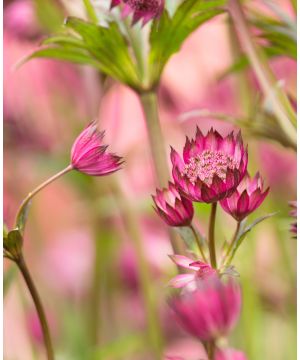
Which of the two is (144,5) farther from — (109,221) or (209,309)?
(109,221)

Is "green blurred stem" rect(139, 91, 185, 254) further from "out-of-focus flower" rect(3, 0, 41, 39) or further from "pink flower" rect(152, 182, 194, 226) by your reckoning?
"out-of-focus flower" rect(3, 0, 41, 39)

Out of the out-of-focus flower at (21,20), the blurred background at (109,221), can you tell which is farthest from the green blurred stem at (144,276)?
the out-of-focus flower at (21,20)

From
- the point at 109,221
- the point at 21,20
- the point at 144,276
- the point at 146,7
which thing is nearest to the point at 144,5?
the point at 146,7

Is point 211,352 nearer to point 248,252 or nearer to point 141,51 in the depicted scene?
point 141,51

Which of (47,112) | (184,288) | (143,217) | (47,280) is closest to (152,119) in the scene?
(184,288)

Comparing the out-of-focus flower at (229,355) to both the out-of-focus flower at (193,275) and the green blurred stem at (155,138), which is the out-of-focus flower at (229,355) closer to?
the out-of-focus flower at (193,275)

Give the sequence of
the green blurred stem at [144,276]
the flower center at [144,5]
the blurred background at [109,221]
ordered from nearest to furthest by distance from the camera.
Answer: the flower center at [144,5] → the green blurred stem at [144,276] → the blurred background at [109,221]
